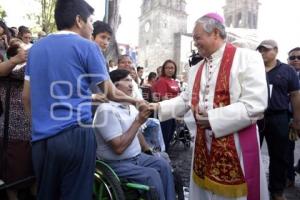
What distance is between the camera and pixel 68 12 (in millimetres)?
2398

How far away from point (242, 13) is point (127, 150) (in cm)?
8212

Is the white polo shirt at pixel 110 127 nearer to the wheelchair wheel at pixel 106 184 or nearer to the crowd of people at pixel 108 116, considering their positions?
the crowd of people at pixel 108 116

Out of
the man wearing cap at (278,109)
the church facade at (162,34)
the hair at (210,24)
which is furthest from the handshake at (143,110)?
the church facade at (162,34)

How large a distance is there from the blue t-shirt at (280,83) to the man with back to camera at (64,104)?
261 cm

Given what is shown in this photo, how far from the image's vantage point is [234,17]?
8219cm

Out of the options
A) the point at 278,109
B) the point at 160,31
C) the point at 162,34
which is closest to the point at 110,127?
the point at 278,109

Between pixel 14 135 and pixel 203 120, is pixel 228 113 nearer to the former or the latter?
pixel 203 120

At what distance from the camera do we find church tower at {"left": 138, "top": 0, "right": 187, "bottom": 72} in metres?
58.9

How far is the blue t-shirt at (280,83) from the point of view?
4352mm

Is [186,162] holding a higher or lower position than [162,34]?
lower

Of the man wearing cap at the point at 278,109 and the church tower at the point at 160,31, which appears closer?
the man wearing cap at the point at 278,109

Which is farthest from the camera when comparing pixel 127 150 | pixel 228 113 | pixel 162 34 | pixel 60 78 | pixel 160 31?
pixel 162 34

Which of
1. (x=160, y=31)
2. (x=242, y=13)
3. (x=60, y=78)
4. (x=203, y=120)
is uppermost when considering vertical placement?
(x=242, y=13)

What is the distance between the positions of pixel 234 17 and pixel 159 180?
8327cm
